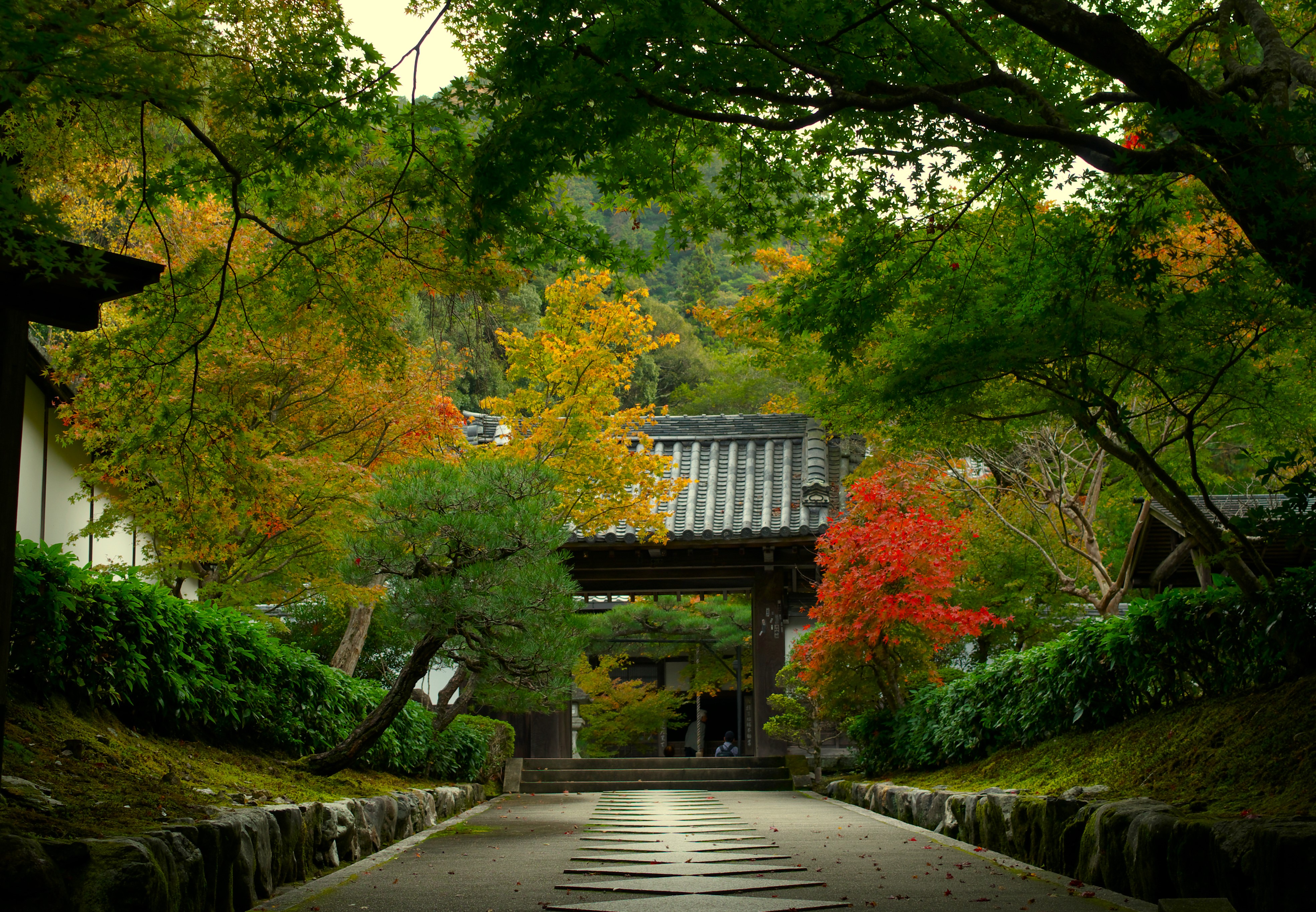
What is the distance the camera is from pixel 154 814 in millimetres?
4168

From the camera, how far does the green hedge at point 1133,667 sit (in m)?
5.17

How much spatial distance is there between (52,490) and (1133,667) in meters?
9.26

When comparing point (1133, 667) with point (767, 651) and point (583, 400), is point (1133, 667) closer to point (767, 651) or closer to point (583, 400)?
point (583, 400)

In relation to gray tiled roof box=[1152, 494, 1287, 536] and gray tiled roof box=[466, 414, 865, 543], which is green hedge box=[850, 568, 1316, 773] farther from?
gray tiled roof box=[466, 414, 865, 543]

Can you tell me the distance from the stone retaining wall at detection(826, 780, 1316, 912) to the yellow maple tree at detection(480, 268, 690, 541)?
22.1 feet

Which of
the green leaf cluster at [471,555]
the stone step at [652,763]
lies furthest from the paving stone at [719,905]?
the stone step at [652,763]

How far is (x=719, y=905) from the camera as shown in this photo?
4.20 metres

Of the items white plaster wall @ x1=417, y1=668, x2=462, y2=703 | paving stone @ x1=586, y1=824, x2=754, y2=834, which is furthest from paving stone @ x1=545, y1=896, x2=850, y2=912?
white plaster wall @ x1=417, y1=668, x2=462, y2=703

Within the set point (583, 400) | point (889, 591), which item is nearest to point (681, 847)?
point (889, 591)

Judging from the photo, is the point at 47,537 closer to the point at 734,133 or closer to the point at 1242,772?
the point at 734,133

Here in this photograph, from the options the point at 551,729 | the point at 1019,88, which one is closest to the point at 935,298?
the point at 1019,88

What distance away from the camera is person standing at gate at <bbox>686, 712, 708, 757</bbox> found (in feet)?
77.3

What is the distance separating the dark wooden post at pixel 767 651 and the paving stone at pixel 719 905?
11.3 meters

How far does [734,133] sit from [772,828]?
18.6 ft
